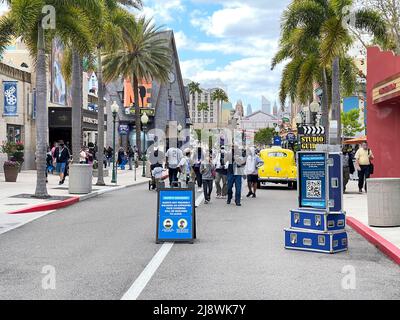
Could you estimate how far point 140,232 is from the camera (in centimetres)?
1245

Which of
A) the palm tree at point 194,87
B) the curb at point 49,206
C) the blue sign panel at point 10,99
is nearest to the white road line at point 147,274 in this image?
the curb at point 49,206

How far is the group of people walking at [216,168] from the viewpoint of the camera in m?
18.3

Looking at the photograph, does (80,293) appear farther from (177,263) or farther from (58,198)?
(58,198)

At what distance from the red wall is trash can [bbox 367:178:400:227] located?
1269 centimetres

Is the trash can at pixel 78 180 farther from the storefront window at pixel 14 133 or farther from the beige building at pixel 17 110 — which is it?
the storefront window at pixel 14 133

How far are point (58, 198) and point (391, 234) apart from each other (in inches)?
468

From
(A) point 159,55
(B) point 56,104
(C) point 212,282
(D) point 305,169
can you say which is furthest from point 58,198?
(A) point 159,55

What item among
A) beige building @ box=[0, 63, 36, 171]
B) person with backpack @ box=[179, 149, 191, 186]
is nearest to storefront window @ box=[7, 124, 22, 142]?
beige building @ box=[0, 63, 36, 171]

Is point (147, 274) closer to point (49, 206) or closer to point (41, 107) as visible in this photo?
point (49, 206)

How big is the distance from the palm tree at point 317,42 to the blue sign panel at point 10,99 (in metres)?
15.8

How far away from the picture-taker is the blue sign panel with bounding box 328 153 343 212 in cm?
1048

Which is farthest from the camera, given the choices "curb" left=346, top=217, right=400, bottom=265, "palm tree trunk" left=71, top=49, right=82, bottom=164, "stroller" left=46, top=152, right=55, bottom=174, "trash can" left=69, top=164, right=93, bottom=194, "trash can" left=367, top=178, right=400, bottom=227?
"stroller" left=46, top=152, right=55, bottom=174

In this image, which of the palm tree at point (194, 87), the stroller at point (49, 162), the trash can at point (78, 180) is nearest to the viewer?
the trash can at point (78, 180)

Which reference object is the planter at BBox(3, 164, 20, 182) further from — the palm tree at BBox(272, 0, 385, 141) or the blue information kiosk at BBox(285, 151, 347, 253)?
the blue information kiosk at BBox(285, 151, 347, 253)
